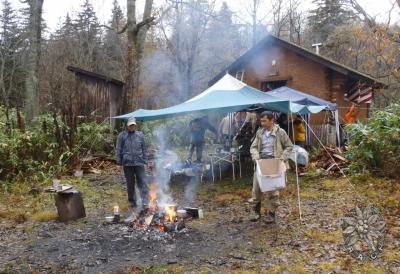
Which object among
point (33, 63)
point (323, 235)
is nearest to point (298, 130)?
point (323, 235)

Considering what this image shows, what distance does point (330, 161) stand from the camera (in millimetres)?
10648

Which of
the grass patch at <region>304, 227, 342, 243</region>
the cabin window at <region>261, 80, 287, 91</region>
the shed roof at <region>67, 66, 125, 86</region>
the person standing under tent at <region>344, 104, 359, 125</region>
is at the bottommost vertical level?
the grass patch at <region>304, 227, 342, 243</region>

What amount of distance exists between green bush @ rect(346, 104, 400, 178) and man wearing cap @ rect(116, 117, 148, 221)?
5079 mm

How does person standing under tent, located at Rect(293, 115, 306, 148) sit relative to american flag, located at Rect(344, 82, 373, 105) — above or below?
below

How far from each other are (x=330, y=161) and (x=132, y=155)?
19.2 ft

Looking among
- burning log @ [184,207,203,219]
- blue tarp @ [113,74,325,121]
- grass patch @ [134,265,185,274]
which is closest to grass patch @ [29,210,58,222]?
burning log @ [184,207,203,219]

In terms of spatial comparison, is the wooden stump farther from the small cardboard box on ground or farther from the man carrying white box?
the small cardboard box on ground

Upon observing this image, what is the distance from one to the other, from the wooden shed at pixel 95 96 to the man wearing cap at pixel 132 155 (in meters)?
8.08

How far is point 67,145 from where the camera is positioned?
450 inches

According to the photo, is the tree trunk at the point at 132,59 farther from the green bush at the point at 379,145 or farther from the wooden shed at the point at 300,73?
the green bush at the point at 379,145

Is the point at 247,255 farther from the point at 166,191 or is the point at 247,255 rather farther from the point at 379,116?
the point at 379,116

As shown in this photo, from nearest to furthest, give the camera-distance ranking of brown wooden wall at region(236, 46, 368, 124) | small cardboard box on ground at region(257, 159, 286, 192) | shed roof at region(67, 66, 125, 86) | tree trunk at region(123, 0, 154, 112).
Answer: small cardboard box on ground at region(257, 159, 286, 192)
tree trunk at region(123, 0, 154, 112)
brown wooden wall at region(236, 46, 368, 124)
shed roof at region(67, 66, 125, 86)

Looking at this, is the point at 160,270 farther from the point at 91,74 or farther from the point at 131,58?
the point at 91,74

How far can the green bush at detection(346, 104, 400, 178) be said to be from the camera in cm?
859
